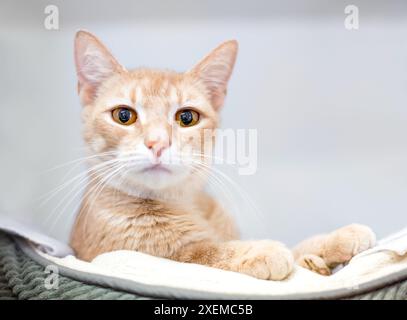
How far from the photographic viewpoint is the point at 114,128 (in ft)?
3.93

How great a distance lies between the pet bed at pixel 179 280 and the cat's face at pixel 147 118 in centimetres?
21

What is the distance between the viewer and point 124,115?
4.00 ft

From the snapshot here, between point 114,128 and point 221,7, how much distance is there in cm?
48

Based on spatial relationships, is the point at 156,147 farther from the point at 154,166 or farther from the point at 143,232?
the point at 143,232

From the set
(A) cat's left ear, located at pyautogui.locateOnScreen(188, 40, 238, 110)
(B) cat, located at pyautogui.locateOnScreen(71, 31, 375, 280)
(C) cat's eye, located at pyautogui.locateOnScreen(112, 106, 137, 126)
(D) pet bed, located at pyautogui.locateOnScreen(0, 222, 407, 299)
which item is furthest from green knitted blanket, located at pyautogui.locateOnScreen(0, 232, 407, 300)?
(A) cat's left ear, located at pyautogui.locateOnScreen(188, 40, 238, 110)

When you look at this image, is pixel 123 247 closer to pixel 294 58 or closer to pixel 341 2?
pixel 294 58

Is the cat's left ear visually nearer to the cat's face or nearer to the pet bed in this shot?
the cat's face

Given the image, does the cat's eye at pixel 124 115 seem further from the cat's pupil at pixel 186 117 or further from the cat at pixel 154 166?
the cat's pupil at pixel 186 117

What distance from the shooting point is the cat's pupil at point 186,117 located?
124 cm

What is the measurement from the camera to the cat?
1.17 meters

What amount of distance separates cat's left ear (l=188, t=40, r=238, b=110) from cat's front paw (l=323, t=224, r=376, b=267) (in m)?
0.48

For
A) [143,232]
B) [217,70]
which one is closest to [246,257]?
[143,232]

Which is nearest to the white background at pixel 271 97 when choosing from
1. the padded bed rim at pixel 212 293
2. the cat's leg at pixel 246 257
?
the cat's leg at pixel 246 257

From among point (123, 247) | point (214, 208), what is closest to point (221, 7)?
point (214, 208)
